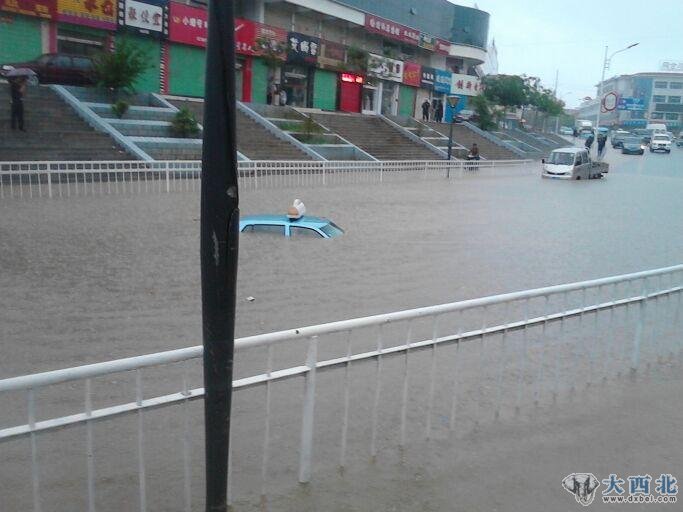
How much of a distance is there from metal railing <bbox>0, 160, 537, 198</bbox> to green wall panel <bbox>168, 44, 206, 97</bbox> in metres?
12.4

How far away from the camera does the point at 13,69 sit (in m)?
23.8

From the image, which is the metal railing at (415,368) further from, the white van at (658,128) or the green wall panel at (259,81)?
the white van at (658,128)

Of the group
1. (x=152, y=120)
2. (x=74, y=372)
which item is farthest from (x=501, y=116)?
(x=74, y=372)

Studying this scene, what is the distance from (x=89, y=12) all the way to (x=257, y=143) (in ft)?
27.0

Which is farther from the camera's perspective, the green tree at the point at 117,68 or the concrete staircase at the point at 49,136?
the green tree at the point at 117,68

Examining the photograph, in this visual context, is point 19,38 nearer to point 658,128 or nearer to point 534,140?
point 534,140

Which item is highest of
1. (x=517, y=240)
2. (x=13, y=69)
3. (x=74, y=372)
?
(x=13, y=69)

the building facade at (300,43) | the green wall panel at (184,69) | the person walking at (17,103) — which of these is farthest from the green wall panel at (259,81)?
the person walking at (17,103)

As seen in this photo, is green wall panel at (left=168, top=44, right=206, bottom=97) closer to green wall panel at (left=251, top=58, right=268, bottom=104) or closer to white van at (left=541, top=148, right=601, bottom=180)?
green wall panel at (left=251, top=58, right=268, bottom=104)

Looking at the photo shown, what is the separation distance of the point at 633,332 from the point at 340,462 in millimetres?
3821

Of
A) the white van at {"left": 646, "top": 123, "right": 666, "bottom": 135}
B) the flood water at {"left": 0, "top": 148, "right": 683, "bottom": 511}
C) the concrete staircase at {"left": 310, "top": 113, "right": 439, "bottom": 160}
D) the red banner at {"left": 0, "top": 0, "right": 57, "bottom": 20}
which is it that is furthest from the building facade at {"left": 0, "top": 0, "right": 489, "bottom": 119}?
Result: the white van at {"left": 646, "top": 123, "right": 666, "bottom": 135}

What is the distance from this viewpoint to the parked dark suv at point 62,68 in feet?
82.1

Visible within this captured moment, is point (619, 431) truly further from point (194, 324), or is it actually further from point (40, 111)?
point (40, 111)

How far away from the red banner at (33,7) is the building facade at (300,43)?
3cm
